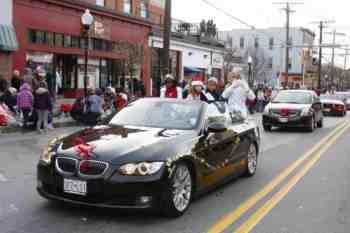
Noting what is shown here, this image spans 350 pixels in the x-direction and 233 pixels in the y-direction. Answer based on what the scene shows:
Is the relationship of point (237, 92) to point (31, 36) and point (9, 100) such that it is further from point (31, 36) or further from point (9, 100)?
point (31, 36)

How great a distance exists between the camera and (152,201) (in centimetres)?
Result: 572

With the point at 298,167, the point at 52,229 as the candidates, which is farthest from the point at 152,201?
the point at 298,167

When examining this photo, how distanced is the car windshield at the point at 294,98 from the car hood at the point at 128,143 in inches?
514

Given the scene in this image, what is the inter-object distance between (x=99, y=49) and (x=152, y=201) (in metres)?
23.4

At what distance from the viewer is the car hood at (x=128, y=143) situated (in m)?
5.73

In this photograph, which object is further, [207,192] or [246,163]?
[246,163]

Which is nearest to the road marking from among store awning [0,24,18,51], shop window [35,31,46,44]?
store awning [0,24,18,51]

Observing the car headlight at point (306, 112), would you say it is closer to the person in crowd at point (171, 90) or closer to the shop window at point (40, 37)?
the person in crowd at point (171, 90)

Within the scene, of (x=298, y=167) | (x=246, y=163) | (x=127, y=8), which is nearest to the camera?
(x=246, y=163)

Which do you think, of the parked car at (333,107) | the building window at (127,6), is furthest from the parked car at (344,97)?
the building window at (127,6)

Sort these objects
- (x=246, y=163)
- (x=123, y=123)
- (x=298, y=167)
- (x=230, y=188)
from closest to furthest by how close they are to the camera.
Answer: (x=123, y=123) → (x=230, y=188) → (x=246, y=163) → (x=298, y=167)

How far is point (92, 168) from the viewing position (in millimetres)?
5641

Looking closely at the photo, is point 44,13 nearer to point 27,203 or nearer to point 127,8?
point 127,8

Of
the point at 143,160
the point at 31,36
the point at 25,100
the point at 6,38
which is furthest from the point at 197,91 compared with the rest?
the point at 31,36
